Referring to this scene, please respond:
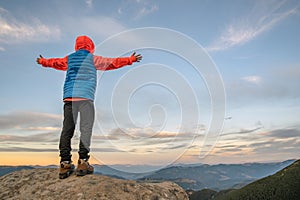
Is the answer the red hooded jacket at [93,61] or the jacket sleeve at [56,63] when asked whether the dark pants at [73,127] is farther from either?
the jacket sleeve at [56,63]

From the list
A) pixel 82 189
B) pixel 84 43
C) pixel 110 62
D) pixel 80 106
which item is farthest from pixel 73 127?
pixel 84 43

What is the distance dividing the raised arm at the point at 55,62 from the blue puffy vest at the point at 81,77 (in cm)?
38

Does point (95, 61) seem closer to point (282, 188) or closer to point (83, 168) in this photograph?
point (83, 168)

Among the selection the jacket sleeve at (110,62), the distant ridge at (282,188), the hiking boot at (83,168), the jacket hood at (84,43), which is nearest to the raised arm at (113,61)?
the jacket sleeve at (110,62)

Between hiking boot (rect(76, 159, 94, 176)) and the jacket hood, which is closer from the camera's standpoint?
hiking boot (rect(76, 159, 94, 176))

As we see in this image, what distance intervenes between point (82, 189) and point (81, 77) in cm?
387

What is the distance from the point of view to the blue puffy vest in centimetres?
962

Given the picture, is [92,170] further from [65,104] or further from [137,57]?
[137,57]

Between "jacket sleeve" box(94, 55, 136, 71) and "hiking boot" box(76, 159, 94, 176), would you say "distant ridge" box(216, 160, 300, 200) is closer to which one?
"jacket sleeve" box(94, 55, 136, 71)

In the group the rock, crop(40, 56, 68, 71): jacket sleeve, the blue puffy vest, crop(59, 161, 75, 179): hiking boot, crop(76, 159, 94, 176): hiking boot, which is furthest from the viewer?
crop(40, 56, 68, 71): jacket sleeve

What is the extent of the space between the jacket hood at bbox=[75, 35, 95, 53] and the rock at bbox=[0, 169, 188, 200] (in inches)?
189

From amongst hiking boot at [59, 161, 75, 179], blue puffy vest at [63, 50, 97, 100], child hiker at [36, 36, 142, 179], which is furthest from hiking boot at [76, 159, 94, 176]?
blue puffy vest at [63, 50, 97, 100]

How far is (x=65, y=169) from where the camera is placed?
9.36m

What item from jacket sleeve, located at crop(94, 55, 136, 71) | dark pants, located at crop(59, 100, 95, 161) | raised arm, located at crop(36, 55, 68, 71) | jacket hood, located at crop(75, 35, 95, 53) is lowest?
dark pants, located at crop(59, 100, 95, 161)
